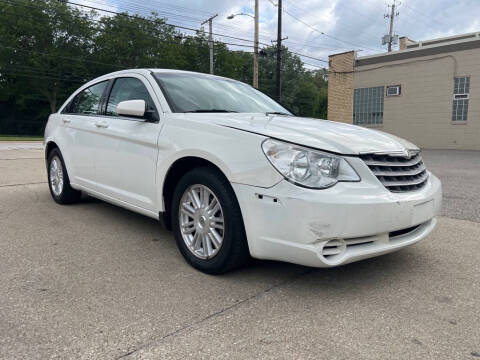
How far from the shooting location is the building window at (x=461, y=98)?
65.5 feet

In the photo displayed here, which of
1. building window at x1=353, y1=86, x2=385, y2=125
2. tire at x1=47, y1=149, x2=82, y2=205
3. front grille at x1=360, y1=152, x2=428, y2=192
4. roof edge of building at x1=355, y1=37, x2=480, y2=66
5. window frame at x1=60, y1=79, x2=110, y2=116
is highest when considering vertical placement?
roof edge of building at x1=355, y1=37, x2=480, y2=66

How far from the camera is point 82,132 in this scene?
14.8 feet

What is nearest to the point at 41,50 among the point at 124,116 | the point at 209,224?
the point at 124,116

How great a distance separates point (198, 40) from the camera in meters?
48.0

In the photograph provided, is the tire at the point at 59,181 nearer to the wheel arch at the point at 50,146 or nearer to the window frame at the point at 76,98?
the wheel arch at the point at 50,146

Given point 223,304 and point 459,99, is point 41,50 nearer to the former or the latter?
point 459,99

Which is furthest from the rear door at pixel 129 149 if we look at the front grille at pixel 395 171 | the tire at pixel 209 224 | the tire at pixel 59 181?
the front grille at pixel 395 171

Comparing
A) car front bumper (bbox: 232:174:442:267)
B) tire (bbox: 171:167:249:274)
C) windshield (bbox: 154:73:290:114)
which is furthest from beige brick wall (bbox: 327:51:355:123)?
car front bumper (bbox: 232:174:442:267)

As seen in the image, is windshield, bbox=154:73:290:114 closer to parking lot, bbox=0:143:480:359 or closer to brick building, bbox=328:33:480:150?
parking lot, bbox=0:143:480:359

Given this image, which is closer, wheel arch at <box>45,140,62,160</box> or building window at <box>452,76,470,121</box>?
wheel arch at <box>45,140,62,160</box>

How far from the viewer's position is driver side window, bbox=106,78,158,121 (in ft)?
11.5

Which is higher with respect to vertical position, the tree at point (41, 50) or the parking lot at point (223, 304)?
the tree at point (41, 50)

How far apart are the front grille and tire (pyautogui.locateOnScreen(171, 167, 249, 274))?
3.18 ft

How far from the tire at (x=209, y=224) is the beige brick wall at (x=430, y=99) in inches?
817
